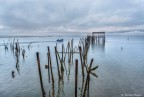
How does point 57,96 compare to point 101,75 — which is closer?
point 57,96

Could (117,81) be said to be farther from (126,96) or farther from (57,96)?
(57,96)

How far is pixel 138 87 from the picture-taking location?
→ 615 inches

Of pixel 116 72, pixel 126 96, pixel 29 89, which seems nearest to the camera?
pixel 126 96

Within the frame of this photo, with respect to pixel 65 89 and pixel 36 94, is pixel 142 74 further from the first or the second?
pixel 36 94

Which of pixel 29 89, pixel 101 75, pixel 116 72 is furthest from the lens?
pixel 116 72

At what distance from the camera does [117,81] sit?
17641 millimetres

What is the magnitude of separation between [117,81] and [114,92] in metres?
3.33

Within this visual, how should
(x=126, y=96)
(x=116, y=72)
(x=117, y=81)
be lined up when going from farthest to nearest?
(x=116, y=72), (x=117, y=81), (x=126, y=96)

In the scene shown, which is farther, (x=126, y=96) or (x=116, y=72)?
(x=116, y=72)

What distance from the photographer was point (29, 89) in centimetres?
1557

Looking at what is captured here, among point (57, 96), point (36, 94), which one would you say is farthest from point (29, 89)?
point (57, 96)

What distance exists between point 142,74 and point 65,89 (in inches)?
398

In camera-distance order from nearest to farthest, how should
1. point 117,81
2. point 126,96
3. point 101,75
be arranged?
point 126,96
point 117,81
point 101,75

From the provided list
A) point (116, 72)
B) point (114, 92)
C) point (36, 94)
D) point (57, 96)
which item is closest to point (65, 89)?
point (57, 96)
